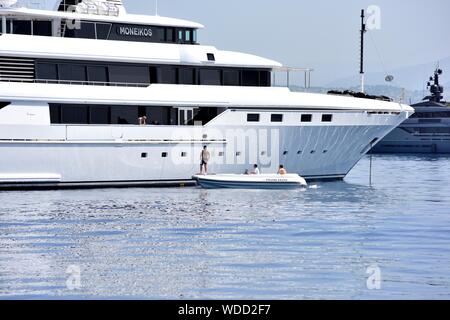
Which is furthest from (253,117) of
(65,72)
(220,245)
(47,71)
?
(220,245)

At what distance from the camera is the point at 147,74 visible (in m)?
32.0

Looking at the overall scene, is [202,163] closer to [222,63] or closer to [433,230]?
[222,63]

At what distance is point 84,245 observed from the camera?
60.2 ft

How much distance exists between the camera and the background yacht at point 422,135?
9269cm

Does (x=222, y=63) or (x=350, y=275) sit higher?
(x=222, y=63)

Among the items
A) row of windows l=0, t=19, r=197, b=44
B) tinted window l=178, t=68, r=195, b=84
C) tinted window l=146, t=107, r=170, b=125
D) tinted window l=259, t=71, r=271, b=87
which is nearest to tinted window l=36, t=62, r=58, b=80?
row of windows l=0, t=19, r=197, b=44

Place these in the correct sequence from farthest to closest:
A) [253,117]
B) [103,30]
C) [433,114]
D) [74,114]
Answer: [433,114] → [253,117] → [103,30] → [74,114]

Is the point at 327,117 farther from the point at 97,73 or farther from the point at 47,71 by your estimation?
the point at 47,71

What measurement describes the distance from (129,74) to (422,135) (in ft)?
220

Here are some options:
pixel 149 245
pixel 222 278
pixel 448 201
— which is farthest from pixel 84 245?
pixel 448 201

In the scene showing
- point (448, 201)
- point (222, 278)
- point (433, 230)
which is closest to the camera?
point (222, 278)

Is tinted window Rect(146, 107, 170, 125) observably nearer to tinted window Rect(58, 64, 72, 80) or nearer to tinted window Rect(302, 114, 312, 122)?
tinted window Rect(58, 64, 72, 80)

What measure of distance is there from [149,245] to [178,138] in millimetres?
13240
